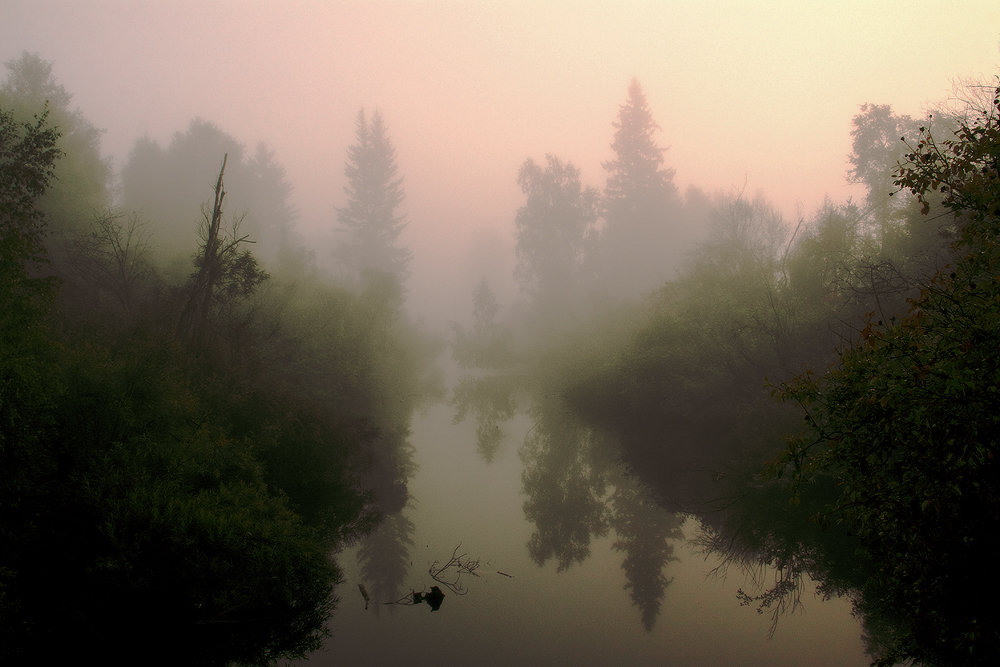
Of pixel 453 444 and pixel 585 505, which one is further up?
pixel 453 444

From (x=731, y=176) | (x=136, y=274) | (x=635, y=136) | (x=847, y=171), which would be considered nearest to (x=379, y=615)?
(x=136, y=274)

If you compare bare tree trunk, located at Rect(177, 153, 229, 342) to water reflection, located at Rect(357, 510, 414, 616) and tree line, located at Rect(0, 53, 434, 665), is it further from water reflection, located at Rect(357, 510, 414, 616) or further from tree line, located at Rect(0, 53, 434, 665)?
water reflection, located at Rect(357, 510, 414, 616)

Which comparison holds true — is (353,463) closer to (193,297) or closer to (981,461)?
(193,297)

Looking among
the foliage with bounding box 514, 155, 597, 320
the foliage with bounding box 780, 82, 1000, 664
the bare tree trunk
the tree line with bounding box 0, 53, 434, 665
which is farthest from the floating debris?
the foliage with bounding box 514, 155, 597, 320

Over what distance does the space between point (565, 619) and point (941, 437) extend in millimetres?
7183

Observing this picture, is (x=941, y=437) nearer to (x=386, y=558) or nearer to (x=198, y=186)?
(x=386, y=558)

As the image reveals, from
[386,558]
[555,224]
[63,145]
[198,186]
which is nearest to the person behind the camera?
[386,558]

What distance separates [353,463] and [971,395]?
599 inches

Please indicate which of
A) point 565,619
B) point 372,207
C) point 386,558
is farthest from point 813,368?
point 372,207

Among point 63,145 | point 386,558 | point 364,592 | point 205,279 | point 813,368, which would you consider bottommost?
point 364,592

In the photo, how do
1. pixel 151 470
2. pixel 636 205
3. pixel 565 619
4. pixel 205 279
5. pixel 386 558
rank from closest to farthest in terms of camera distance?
1. pixel 151 470
2. pixel 565 619
3. pixel 386 558
4. pixel 205 279
5. pixel 636 205

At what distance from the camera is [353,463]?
16.6 m

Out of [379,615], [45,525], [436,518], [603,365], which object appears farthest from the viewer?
[603,365]

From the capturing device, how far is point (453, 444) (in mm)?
27312
